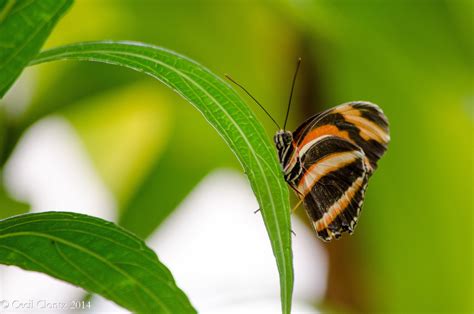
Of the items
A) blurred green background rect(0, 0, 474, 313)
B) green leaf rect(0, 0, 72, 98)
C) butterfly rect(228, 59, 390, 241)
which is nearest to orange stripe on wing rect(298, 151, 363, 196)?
butterfly rect(228, 59, 390, 241)

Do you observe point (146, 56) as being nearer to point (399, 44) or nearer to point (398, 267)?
point (399, 44)

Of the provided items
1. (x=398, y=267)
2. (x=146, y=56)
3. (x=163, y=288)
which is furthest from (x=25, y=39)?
(x=398, y=267)

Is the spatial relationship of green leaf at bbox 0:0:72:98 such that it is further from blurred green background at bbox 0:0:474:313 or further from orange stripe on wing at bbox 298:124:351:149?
blurred green background at bbox 0:0:474:313

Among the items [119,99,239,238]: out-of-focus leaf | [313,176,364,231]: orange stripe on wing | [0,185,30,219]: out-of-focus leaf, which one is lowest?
[0,185,30,219]: out-of-focus leaf

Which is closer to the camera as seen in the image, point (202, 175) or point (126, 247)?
point (126, 247)

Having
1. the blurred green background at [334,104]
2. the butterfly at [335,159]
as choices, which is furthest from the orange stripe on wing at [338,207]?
the blurred green background at [334,104]

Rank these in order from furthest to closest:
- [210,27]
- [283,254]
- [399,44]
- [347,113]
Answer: [210,27] < [399,44] < [347,113] < [283,254]
